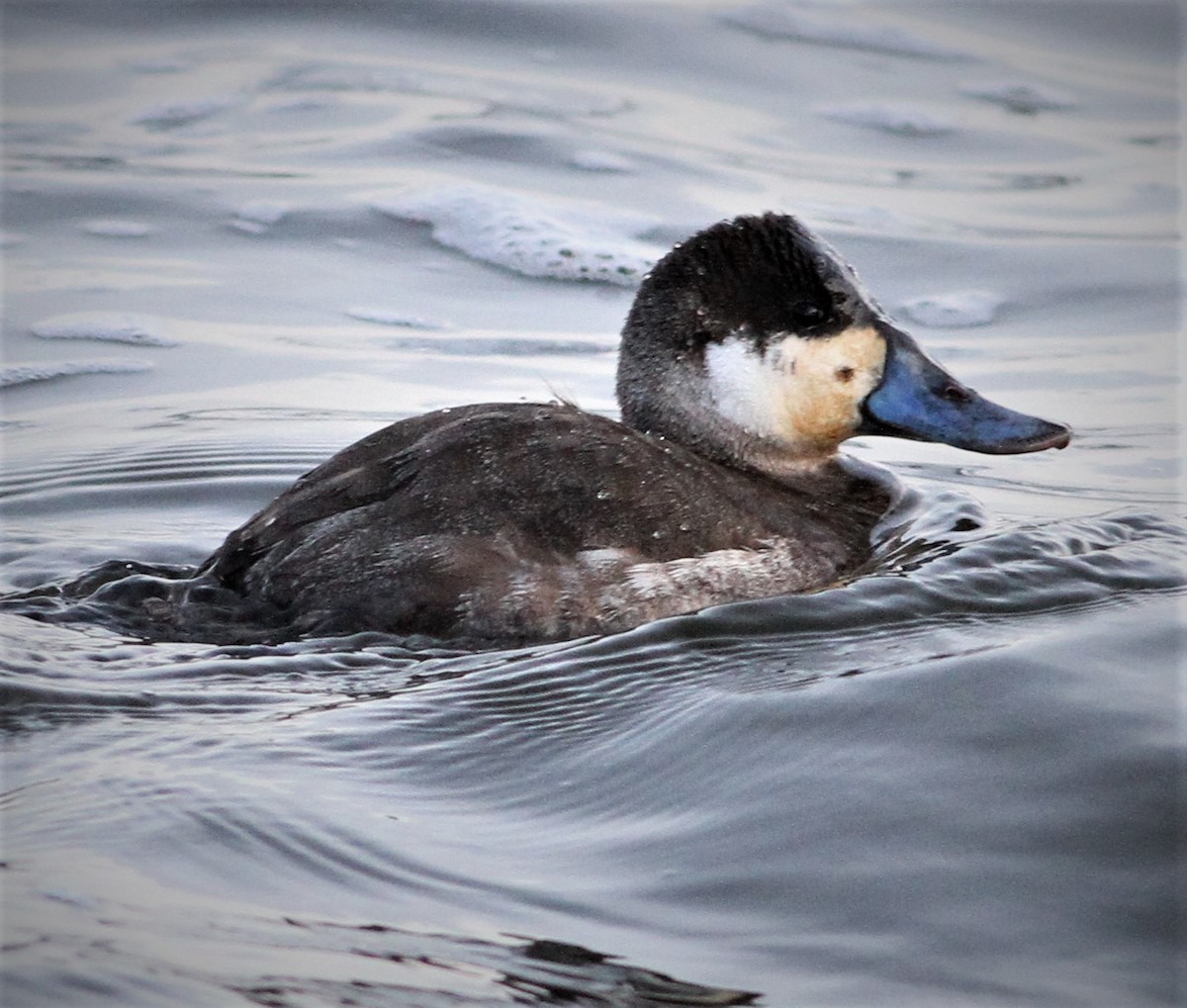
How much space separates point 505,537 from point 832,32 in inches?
320

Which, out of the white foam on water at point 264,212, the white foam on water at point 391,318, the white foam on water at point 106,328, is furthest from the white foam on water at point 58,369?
the white foam on water at point 264,212

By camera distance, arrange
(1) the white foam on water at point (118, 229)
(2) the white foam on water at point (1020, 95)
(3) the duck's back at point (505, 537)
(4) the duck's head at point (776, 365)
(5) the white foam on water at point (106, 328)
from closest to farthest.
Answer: (3) the duck's back at point (505, 537), (4) the duck's head at point (776, 365), (5) the white foam on water at point (106, 328), (1) the white foam on water at point (118, 229), (2) the white foam on water at point (1020, 95)

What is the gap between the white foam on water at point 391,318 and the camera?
313 inches

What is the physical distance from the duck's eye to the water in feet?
2.13

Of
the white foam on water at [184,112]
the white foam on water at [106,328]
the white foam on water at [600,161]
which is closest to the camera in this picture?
the white foam on water at [106,328]

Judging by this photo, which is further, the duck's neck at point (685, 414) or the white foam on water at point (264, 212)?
the white foam on water at point (264, 212)

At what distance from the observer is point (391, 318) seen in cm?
804

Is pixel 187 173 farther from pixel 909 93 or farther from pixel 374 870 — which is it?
pixel 374 870

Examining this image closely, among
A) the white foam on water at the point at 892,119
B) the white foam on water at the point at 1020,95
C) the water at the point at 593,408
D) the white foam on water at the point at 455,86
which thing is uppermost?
the white foam on water at the point at 1020,95

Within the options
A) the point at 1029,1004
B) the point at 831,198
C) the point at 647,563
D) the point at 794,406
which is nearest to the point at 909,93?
the point at 831,198

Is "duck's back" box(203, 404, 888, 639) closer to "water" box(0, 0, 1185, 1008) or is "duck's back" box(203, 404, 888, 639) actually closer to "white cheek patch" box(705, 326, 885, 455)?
"water" box(0, 0, 1185, 1008)

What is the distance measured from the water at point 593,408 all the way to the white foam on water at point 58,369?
0.02 meters

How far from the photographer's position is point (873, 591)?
4.73 m

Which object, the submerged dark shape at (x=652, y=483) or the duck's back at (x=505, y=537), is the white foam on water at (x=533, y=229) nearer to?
Result: the submerged dark shape at (x=652, y=483)
